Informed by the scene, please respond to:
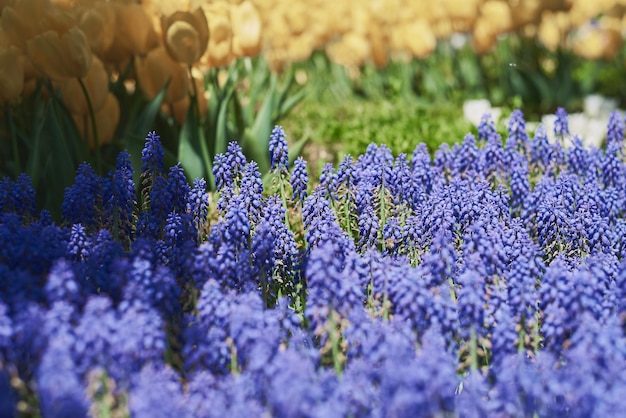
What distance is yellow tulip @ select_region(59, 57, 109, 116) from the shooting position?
4527 millimetres

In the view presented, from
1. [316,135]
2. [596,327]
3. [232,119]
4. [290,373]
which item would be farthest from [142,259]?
[316,135]

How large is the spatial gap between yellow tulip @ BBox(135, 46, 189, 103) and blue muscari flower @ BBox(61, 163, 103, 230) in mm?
1467

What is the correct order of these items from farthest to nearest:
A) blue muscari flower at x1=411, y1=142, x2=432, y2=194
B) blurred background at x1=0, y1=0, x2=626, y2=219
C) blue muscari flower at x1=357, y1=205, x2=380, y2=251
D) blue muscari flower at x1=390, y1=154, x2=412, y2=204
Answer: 1. blurred background at x1=0, y1=0, x2=626, y2=219
2. blue muscari flower at x1=411, y1=142, x2=432, y2=194
3. blue muscari flower at x1=390, y1=154, x2=412, y2=204
4. blue muscari flower at x1=357, y1=205, x2=380, y2=251

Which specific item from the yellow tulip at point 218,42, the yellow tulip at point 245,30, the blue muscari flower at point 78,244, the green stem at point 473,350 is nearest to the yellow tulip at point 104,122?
the yellow tulip at point 218,42

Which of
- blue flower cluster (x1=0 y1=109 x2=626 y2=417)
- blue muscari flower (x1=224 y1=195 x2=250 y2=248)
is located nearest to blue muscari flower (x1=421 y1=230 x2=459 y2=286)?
blue flower cluster (x1=0 y1=109 x2=626 y2=417)

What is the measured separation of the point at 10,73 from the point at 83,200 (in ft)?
3.54

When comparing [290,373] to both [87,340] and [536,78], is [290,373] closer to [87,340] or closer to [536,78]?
[87,340]

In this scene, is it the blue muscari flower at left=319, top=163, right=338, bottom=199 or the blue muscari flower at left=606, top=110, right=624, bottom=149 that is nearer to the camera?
the blue muscari flower at left=319, top=163, right=338, bottom=199

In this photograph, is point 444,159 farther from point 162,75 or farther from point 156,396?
point 156,396

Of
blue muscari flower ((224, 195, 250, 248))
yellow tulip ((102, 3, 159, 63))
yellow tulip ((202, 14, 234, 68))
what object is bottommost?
blue muscari flower ((224, 195, 250, 248))

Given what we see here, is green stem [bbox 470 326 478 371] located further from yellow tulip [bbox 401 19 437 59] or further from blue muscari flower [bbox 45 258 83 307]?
yellow tulip [bbox 401 19 437 59]

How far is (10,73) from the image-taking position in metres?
4.15

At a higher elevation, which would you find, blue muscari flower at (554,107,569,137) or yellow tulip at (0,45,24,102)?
yellow tulip at (0,45,24,102)

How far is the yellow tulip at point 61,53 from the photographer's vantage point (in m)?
4.11
